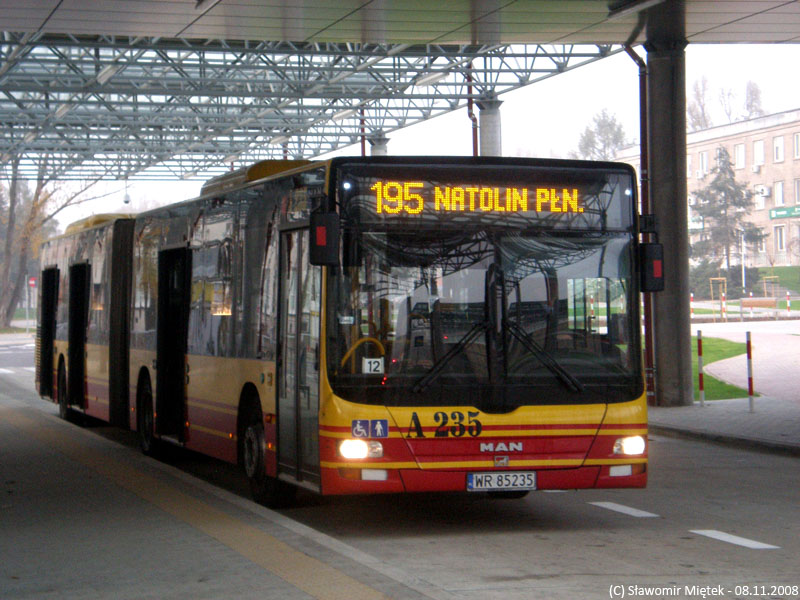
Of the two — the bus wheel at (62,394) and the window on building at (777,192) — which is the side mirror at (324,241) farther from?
the window on building at (777,192)

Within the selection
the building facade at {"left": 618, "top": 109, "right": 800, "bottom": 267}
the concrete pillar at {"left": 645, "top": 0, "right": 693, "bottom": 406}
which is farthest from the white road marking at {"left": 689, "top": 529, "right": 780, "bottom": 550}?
the building facade at {"left": 618, "top": 109, "right": 800, "bottom": 267}

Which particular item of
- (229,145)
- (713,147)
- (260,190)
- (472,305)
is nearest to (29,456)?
(260,190)

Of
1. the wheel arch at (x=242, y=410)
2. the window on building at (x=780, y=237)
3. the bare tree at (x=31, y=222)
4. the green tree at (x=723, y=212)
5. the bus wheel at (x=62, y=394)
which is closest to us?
the wheel arch at (x=242, y=410)

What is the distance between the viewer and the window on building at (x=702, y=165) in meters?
87.2

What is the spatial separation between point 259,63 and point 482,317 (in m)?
29.9

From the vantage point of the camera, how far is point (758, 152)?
280 ft

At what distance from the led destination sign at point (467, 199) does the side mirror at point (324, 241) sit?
48 cm

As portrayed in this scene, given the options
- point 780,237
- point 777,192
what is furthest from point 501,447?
point 780,237

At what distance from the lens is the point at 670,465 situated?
13.8 metres

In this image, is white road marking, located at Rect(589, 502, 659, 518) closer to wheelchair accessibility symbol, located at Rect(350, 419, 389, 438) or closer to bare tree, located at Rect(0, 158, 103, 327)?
wheelchair accessibility symbol, located at Rect(350, 419, 389, 438)

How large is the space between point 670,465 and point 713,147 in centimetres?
7734

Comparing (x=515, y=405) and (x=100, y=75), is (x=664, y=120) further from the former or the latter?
(x=100, y=75)

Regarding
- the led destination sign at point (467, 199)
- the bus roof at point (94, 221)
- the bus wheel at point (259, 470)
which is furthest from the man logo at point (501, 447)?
the bus roof at point (94, 221)

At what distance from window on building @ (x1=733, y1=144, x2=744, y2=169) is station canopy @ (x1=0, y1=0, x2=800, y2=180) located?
132ft
